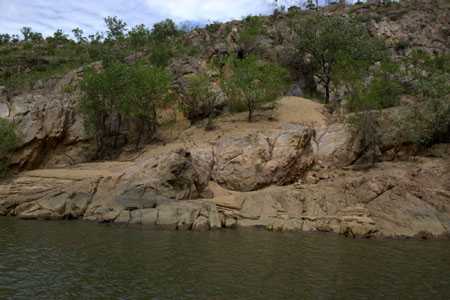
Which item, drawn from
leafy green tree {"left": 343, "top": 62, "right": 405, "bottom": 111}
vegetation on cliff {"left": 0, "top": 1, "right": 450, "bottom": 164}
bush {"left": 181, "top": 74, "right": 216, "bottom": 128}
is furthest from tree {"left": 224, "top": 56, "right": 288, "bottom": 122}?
leafy green tree {"left": 343, "top": 62, "right": 405, "bottom": 111}

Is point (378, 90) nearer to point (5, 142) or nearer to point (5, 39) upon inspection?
point (5, 142)

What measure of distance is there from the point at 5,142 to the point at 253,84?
23.2 m

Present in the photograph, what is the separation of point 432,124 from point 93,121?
31302 millimetres

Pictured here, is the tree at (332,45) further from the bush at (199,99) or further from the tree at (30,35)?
the tree at (30,35)

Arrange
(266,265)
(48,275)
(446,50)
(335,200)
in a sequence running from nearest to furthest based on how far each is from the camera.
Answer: (48,275) < (266,265) < (335,200) < (446,50)

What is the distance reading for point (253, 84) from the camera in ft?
143

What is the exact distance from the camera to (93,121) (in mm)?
44375

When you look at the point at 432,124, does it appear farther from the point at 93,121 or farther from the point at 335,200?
the point at 93,121

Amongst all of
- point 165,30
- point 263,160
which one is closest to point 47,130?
point 263,160

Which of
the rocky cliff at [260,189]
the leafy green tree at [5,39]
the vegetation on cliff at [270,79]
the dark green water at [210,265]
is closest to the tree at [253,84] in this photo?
the vegetation on cliff at [270,79]

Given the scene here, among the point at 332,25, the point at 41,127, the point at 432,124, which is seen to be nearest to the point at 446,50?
the point at 332,25

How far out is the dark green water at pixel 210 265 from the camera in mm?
17000

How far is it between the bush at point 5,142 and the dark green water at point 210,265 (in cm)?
1272

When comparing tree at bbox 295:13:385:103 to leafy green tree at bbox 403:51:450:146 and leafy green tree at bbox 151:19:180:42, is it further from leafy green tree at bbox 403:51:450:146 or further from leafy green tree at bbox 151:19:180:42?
leafy green tree at bbox 151:19:180:42
